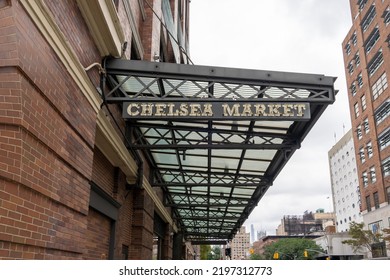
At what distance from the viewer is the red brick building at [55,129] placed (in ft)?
13.5

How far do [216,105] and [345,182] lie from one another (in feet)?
266

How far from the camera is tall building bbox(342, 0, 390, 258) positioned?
4466 centimetres

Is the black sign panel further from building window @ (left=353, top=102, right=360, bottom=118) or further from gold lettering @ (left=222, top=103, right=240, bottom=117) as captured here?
building window @ (left=353, top=102, right=360, bottom=118)

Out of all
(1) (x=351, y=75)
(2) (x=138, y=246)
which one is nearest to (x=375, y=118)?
(1) (x=351, y=75)

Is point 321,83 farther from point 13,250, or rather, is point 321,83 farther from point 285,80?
point 13,250

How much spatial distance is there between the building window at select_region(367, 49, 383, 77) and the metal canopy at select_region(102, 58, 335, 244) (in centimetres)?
3791

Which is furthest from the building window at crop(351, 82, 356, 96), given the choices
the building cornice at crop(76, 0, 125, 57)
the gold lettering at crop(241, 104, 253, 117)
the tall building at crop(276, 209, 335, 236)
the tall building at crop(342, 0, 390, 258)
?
the tall building at crop(276, 209, 335, 236)

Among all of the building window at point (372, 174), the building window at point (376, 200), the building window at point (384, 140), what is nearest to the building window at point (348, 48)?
the building window at point (384, 140)

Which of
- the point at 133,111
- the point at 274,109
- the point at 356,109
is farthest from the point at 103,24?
the point at 356,109

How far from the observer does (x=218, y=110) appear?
7777 mm

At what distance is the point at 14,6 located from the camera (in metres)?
4.11

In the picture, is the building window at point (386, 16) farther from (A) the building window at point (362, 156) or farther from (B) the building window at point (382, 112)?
(A) the building window at point (362, 156)
